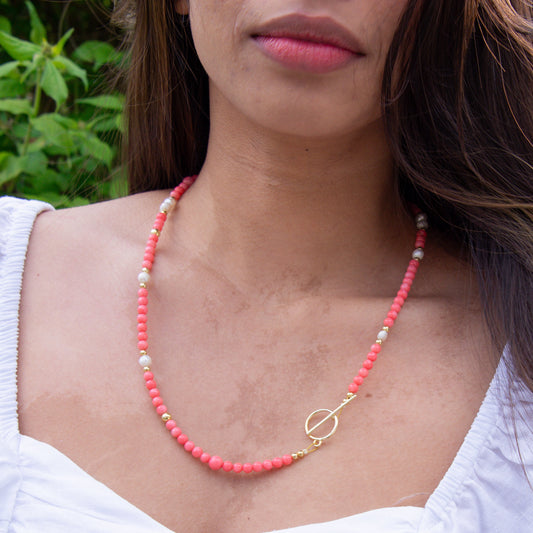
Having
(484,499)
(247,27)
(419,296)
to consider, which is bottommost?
(484,499)

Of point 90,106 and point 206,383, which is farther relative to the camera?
point 90,106

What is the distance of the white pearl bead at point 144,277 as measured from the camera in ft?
5.22

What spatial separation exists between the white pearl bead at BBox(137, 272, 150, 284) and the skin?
0.07 feet

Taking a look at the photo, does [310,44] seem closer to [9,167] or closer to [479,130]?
[479,130]

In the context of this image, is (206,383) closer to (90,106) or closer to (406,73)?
(406,73)

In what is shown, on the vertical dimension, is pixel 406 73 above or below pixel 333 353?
above

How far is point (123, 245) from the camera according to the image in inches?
66.2

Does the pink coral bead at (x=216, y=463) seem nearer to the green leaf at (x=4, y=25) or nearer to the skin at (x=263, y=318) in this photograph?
the skin at (x=263, y=318)

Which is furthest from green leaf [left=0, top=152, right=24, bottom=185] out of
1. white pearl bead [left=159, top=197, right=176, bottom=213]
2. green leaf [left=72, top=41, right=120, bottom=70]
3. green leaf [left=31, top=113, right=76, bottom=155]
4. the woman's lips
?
the woman's lips

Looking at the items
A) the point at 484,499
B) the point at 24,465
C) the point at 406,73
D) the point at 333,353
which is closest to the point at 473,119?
the point at 406,73

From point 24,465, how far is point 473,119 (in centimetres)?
110

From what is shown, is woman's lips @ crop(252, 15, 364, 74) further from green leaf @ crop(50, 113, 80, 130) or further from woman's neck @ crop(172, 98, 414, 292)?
green leaf @ crop(50, 113, 80, 130)

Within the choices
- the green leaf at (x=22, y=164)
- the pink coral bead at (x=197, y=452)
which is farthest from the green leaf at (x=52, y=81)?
the pink coral bead at (x=197, y=452)

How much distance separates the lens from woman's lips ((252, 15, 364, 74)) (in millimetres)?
1263
